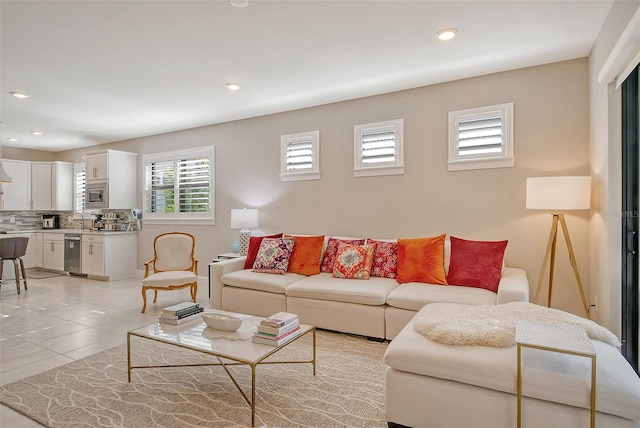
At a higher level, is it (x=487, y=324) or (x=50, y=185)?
(x=50, y=185)

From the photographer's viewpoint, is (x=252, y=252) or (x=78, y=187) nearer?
(x=252, y=252)

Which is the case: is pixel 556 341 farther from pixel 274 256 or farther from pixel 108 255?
pixel 108 255

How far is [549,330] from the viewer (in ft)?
5.65

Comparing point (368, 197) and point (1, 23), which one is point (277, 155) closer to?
point (368, 197)

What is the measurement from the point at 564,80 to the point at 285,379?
3.62m

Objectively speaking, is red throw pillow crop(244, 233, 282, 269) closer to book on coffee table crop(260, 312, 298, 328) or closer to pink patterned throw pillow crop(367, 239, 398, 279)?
pink patterned throw pillow crop(367, 239, 398, 279)

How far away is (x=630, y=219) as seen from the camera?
243 cm

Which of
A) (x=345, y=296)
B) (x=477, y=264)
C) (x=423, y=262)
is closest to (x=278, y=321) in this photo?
(x=345, y=296)

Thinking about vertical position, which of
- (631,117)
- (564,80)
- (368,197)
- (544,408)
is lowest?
(544,408)

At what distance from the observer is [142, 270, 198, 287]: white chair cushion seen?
4.05 m

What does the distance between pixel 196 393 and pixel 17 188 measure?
7.36 meters

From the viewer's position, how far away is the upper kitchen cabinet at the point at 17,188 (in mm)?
6801

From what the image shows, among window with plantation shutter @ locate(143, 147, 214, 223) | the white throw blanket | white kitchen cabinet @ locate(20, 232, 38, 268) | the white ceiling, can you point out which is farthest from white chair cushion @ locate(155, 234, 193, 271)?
white kitchen cabinet @ locate(20, 232, 38, 268)

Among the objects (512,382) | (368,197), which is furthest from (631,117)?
(368,197)
